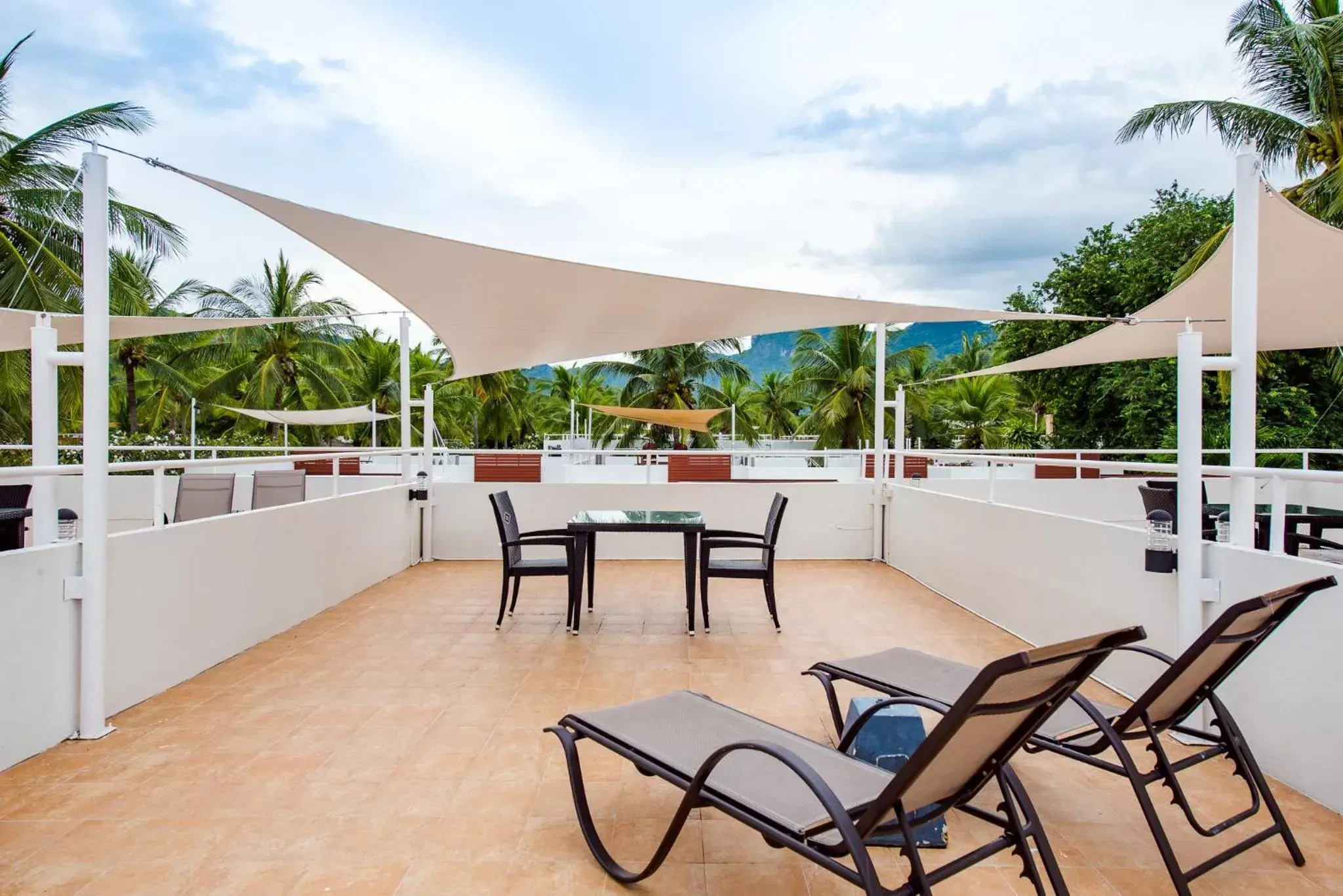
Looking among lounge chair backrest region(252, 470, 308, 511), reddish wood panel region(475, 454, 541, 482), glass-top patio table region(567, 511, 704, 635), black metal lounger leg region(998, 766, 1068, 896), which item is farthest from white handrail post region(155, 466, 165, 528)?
reddish wood panel region(475, 454, 541, 482)

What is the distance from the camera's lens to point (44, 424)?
12.7ft

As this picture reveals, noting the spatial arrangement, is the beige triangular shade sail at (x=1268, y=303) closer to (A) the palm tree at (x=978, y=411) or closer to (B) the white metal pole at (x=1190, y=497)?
(B) the white metal pole at (x=1190, y=497)

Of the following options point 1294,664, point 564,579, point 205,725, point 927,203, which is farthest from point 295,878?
point 927,203

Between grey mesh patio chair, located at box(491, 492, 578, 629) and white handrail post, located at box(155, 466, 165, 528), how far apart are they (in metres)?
1.90

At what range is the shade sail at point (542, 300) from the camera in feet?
14.9

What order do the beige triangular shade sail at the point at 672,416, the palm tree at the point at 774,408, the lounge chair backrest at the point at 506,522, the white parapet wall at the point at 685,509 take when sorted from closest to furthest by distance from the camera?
the lounge chair backrest at the point at 506,522 → the white parapet wall at the point at 685,509 → the beige triangular shade sail at the point at 672,416 → the palm tree at the point at 774,408

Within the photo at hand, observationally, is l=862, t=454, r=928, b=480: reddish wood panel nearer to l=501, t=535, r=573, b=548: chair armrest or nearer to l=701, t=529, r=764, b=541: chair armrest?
l=701, t=529, r=764, b=541: chair armrest

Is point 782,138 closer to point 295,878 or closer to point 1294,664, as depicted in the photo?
point 1294,664

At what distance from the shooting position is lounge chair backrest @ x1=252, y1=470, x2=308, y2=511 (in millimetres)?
7281

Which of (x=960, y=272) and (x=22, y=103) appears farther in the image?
(x=960, y=272)

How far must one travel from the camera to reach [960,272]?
58.1 meters

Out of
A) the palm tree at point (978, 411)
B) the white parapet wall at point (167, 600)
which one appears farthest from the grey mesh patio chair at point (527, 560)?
the palm tree at point (978, 411)

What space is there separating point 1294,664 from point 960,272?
59370 millimetres

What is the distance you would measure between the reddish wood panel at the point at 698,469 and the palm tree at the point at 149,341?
1219 centimetres
